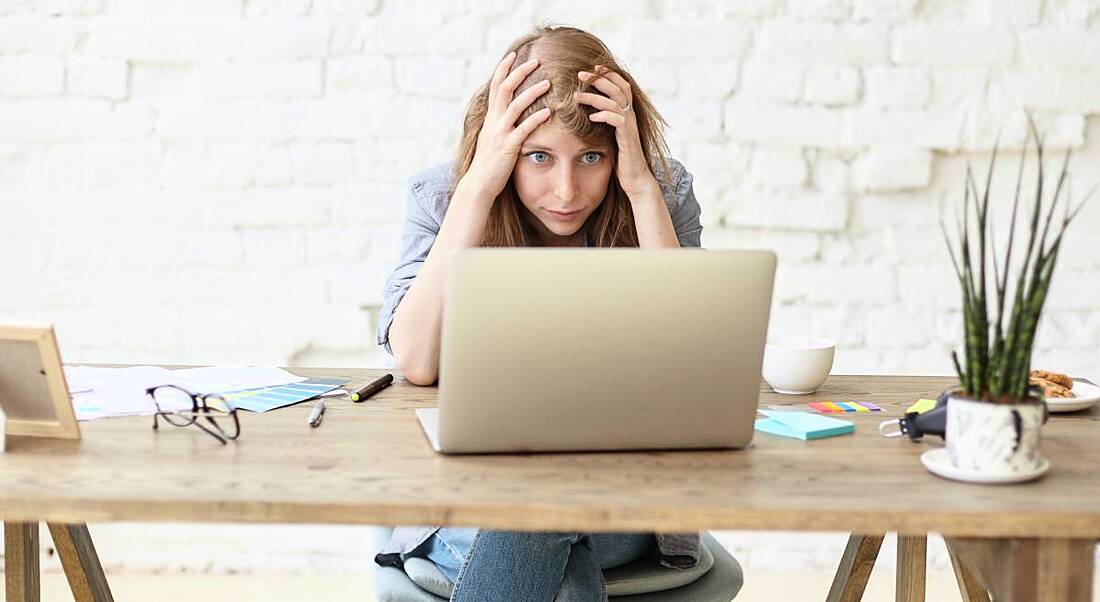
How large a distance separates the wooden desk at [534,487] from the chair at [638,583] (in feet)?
0.89

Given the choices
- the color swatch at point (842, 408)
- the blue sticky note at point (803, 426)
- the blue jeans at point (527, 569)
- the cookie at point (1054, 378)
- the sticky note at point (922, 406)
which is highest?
the cookie at point (1054, 378)

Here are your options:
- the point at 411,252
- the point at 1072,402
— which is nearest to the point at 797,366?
the point at 1072,402

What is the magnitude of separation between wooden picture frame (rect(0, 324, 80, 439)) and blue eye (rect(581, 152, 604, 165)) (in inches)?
31.8

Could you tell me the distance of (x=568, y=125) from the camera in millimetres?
1711

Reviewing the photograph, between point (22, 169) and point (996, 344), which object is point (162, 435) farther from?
point (22, 169)

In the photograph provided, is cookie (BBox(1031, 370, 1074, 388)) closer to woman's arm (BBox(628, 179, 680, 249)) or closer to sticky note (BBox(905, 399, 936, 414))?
sticky note (BBox(905, 399, 936, 414))

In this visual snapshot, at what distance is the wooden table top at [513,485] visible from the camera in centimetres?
105

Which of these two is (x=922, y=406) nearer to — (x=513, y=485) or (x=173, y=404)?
(x=513, y=485)

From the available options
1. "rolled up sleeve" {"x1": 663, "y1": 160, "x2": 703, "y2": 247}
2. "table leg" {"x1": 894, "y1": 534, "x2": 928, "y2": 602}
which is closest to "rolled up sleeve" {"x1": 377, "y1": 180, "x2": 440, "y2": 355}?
"rolled up sleeve" {"x1": 663, "y1": 160, "x2": 703, "y2": 247}

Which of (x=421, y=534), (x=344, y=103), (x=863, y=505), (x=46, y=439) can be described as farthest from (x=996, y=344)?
(x=344, y=103)

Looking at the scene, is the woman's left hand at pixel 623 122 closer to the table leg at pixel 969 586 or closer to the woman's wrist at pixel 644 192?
the woman's wrist at pixel 644 192

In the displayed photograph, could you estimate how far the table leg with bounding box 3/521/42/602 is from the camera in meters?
1.57

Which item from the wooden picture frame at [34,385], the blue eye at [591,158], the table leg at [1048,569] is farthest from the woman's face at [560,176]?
the table leg at [1048,569]

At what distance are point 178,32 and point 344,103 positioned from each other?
1.29 feet
